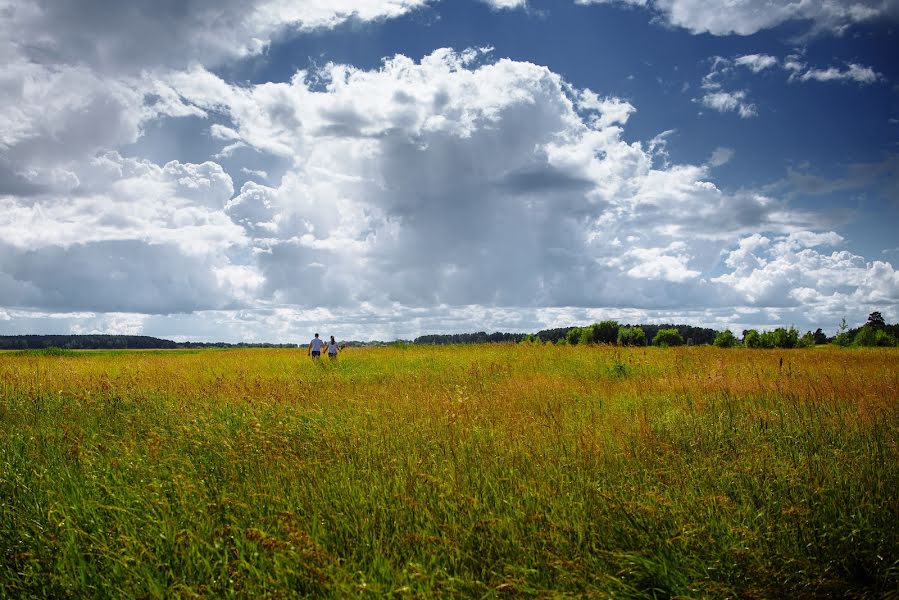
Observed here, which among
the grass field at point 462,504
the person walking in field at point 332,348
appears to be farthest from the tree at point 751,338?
the grass field at point 462,504

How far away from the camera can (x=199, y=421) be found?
8883 millimetres

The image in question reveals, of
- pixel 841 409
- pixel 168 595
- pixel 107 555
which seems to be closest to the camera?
pixel 168 595

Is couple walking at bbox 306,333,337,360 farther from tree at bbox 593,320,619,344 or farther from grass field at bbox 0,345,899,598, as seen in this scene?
tree at bbox 593,320,619,344

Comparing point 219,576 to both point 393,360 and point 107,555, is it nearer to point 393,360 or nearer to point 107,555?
point 107,555

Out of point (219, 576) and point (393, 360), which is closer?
point (219, 576)

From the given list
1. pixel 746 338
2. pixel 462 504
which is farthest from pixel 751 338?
pixel 462 504

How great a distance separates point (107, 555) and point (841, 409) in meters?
10.2

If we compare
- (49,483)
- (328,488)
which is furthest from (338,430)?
(49,483)

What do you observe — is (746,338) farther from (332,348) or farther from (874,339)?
(332,348)

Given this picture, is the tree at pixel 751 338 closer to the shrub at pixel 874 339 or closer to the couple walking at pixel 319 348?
the shrub at pixel 874 339

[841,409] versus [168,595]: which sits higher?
A: [841,409]

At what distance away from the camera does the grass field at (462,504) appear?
382 cm

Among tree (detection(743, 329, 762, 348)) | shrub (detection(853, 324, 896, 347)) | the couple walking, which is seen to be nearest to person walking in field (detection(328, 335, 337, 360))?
the couple walking

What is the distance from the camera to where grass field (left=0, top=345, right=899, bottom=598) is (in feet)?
12.5
